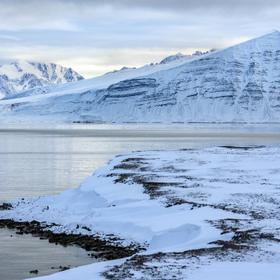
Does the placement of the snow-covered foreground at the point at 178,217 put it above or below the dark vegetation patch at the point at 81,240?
above

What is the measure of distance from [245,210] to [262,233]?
5998 mm

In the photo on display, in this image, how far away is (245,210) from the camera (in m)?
32.8

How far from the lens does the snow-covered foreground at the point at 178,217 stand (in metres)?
21.3

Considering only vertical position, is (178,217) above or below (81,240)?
above

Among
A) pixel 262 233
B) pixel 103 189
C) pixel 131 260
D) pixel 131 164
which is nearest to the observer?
pixel 131 260

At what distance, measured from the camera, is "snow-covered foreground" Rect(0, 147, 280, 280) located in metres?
21.3

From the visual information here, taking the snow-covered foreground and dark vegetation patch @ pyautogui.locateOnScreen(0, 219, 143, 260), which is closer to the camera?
the snow-covered foreground

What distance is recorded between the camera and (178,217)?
31.3 meters

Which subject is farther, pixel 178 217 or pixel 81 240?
pixel 178 217

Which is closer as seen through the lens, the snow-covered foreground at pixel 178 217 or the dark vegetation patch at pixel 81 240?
the snow-covered foreground at pixel 178 217

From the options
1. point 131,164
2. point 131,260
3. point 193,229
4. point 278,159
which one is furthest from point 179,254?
point 278,159

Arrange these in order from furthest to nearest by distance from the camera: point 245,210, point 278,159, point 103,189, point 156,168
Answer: point 278,159
point 156,168
point 103,189
point 245,210

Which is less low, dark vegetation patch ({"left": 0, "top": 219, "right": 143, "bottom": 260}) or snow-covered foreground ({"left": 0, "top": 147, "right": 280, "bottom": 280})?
snow-covered foreground ({"left": 0, "top": 147, "right": 280, "bottom": 280})

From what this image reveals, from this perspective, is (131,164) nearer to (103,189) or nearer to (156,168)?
(156,168)
